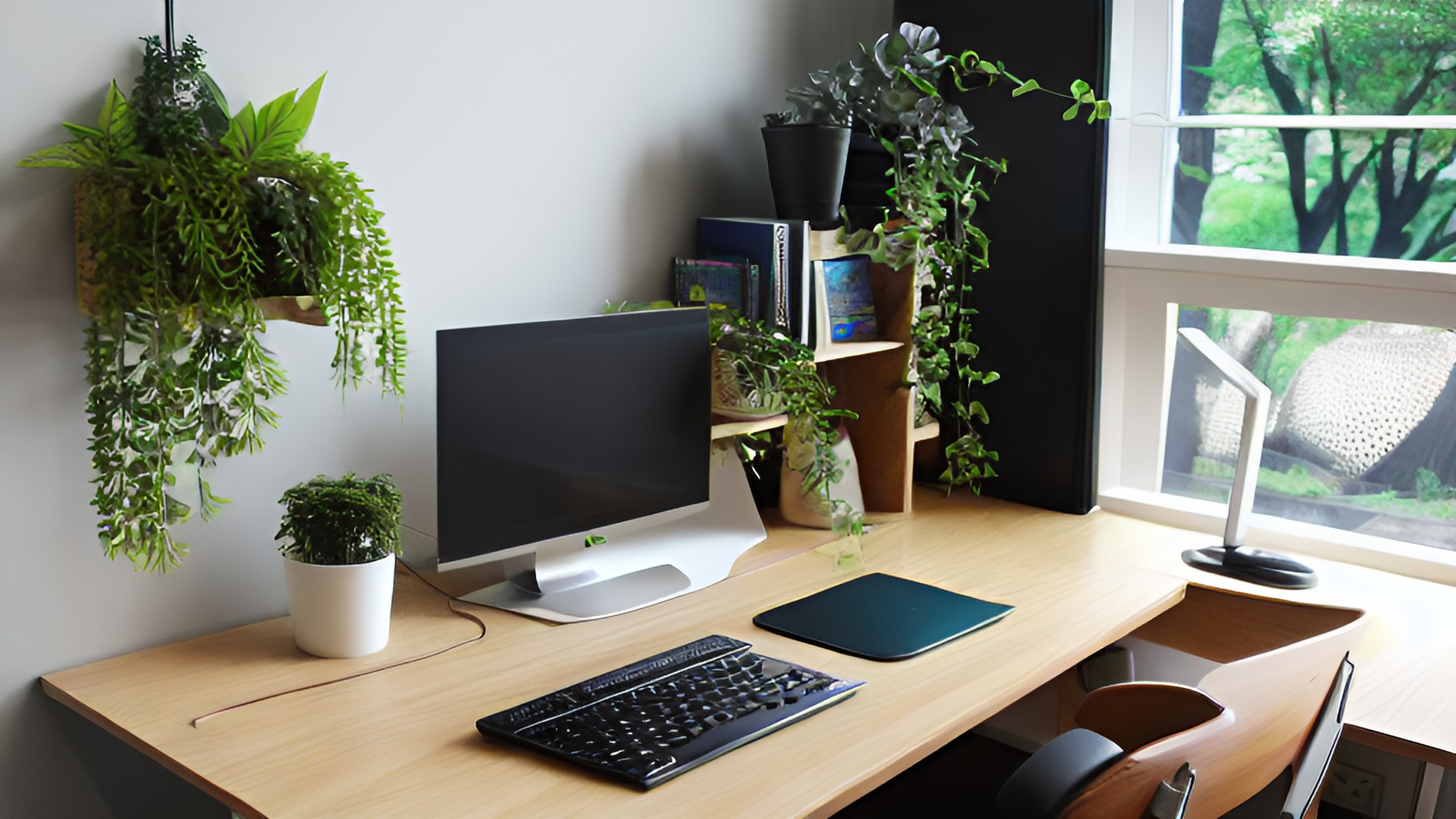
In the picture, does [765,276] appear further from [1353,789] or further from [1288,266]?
[1353,789]

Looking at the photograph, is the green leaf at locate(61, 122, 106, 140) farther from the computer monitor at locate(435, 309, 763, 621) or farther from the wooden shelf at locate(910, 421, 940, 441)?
the wooden shelf at locate(910, 421, 940, 441)

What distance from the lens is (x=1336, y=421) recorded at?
7.29 ft

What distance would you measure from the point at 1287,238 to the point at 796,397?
983mm

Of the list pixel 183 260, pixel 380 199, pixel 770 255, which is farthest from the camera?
pixel 770 255

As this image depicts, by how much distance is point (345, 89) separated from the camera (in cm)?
170

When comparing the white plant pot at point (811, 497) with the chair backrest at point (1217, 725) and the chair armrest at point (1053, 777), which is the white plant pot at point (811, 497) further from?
the chair armrest at point (1053, 777)

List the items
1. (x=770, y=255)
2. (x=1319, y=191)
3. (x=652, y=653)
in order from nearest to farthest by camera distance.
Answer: (x=652, y=653)
(x=770, y=255)
(x=1319, y=191)

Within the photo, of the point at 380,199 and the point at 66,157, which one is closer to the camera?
the point at 66,157

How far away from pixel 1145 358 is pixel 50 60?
1935mm

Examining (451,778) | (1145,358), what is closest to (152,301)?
(451,778)

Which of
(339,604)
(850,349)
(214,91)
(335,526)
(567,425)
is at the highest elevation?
(214,91)

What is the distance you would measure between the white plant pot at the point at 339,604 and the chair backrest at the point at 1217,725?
0.91 meters

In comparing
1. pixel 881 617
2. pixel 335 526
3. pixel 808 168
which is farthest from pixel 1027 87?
pixel 335 526

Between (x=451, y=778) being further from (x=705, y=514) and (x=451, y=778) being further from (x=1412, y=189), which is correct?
(x=1412, y=189)
